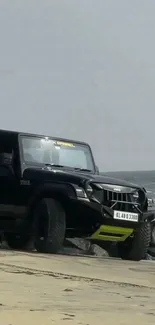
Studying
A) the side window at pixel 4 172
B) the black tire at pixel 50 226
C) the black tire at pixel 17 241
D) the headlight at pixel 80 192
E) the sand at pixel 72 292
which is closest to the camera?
the sand at pixel 72 292

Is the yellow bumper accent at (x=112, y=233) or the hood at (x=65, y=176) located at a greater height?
the hood at (x=65, y=176)

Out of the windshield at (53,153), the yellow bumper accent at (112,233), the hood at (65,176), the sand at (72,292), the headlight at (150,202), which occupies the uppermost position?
the windshield at (53,153)

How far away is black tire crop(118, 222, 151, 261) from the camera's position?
12781 millimetres

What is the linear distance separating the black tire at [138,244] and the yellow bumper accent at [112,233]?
0.22 meters

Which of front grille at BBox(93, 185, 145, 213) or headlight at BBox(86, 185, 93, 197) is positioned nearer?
headlight at BBox(86, 185, 93, 197)

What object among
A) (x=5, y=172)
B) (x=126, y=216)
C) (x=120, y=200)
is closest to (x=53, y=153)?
(x=5, y=172)

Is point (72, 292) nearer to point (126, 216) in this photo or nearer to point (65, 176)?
point (65, 176)

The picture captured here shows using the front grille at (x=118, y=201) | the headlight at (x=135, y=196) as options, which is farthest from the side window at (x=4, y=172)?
the headlight at (x=135, y=196)

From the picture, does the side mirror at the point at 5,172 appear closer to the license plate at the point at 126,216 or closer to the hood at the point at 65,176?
the hood at the point at 65,176

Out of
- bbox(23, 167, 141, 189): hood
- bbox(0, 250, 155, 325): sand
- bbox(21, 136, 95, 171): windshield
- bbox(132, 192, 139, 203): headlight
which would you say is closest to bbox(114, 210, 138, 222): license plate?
bbox(132, 192, 139, 203): headlight

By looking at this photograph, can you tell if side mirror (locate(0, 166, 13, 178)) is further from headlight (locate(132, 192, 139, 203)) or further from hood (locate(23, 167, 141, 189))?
headlight (locate(132, 192, 139, 203))

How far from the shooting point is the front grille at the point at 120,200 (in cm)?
1211

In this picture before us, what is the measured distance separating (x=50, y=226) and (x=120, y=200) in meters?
1.42

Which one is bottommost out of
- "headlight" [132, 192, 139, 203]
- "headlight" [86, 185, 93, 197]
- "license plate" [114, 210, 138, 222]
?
"license plate" [114, 210, 138, 222]
